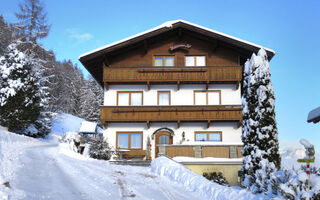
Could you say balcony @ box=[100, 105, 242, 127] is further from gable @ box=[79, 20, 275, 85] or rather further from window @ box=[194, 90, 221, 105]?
gable @ box=[79, 20, 275, 85]

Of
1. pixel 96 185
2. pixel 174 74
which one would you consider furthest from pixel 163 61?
pixel 96 185

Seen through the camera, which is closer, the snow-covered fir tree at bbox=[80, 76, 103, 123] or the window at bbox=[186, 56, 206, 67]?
the window at bbox=[186, 56, 206, 67]

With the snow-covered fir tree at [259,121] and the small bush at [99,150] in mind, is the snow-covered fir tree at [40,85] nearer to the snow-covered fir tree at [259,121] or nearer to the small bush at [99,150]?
the small bush at [99,150]

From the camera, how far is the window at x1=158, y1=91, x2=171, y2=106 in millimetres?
24217

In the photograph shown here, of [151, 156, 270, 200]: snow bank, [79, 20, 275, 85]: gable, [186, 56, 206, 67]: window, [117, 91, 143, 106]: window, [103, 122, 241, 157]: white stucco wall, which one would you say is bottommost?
[151, 156, 270, 200]: snow bank

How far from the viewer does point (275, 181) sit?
7840 mm

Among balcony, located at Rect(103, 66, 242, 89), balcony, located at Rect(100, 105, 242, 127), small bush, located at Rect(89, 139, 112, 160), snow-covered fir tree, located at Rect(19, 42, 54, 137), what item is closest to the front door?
balcony, located at Rect(100, 105, 242, 127)

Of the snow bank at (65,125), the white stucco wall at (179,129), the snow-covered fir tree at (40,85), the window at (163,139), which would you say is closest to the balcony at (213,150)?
the white stucco wall at (179,129)

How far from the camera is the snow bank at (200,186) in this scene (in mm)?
8602

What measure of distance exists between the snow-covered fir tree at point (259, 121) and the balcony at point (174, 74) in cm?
976

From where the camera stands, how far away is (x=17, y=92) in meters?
25.3

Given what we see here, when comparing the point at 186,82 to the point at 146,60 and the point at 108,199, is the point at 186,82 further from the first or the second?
the point at 108,199

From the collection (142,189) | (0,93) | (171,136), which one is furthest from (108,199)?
(0,93)

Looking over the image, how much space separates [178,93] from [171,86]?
0.77m
